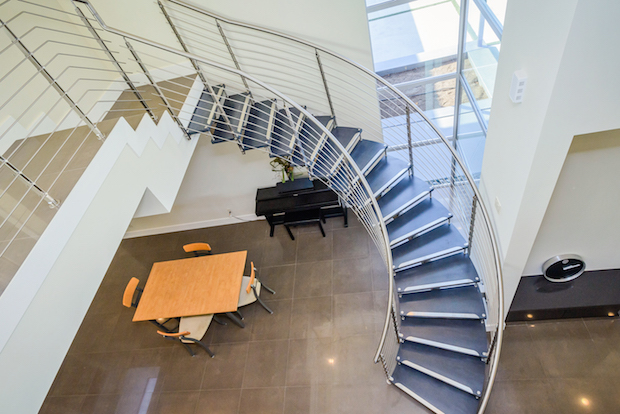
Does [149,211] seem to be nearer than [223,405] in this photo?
Yes

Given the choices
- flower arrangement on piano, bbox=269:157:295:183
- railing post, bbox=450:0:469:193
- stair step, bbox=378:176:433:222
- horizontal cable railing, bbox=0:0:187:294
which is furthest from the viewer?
flower arrangement on piano, bbox=269:157:295:183

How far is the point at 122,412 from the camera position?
13.6ft

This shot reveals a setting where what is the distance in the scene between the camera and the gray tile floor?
136 inches

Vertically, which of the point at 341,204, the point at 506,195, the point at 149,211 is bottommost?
the point at 341,204

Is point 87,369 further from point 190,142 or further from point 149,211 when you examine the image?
point 190,142

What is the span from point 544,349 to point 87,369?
535cm

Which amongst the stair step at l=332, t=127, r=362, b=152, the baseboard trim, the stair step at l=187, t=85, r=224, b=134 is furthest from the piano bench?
the stair step at l=187, t=85, r=224, b=134

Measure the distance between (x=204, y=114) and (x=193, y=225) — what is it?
2638 millimetres

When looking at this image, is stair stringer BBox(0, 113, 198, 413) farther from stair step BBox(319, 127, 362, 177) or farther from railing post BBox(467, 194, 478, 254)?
railing post BBox(467, 194, 478, 254)

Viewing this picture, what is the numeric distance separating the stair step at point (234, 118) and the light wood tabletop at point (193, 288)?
152 centimetres

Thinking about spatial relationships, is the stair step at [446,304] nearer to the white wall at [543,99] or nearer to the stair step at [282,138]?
the white wall at [543,99]

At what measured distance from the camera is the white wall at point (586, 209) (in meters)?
2.52

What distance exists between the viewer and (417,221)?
393 centimetres

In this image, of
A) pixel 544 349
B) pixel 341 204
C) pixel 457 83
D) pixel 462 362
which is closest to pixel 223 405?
pixel 462 362
